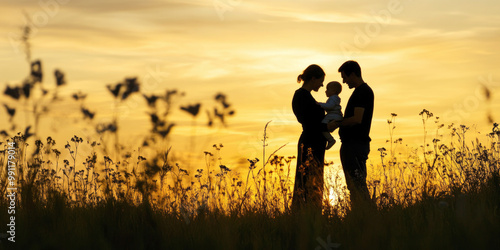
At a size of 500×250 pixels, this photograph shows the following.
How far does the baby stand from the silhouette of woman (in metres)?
0.14

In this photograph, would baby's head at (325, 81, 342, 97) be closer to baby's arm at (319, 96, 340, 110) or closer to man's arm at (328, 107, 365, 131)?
baby's arm at (319, 96, 340, 110)

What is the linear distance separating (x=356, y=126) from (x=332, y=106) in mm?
584

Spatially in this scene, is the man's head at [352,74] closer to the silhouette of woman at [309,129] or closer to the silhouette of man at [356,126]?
the silhouette of man at [356,126]

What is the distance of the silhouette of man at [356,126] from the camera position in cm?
652

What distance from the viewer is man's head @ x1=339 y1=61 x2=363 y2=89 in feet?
22.0

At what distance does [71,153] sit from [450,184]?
425 centimetres

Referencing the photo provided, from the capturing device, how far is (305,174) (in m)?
6.72

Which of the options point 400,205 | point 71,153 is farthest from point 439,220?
point 71,153

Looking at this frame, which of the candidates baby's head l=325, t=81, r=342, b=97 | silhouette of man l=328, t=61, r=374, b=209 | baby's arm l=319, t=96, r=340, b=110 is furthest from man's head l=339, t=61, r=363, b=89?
baby's head l=325, t=81, r=342, b=97

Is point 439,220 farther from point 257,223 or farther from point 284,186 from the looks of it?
point 284,186

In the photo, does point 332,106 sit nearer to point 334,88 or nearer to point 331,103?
point 331,103

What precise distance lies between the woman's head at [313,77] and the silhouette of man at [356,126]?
0.88 feet

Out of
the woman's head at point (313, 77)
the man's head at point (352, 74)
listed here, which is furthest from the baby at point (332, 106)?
the man's head at point (352, 74)

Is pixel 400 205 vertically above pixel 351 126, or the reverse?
pixel 351 126
